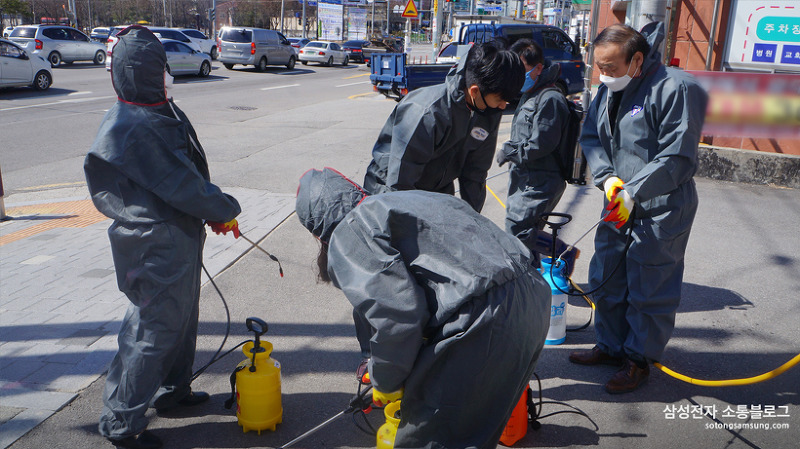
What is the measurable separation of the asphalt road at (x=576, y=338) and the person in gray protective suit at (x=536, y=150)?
78 cm

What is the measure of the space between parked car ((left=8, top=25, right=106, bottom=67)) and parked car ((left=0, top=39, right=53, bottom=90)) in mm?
7179

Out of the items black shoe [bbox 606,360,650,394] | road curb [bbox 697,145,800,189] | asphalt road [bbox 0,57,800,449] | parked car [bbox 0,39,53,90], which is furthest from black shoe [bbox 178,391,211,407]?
parked car [bbox 0,39,53,90]

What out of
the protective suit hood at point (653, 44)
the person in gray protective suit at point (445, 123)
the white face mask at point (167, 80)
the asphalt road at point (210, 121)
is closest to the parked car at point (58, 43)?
the asphalt road at point (210, 121)

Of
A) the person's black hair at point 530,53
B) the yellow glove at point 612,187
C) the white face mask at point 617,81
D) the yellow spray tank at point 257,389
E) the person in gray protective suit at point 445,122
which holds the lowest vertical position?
the yellow spray tank at point 257,389

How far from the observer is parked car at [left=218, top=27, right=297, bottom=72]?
28.1 m

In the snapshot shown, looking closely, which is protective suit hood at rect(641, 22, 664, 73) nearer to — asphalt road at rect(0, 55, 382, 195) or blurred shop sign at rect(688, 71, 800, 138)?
blurred shop sign at rect(688, 71, 800, 138)

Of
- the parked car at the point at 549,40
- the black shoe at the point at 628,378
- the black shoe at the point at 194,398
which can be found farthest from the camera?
the parked car at the point at 549,40

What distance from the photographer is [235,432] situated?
10.6 feet

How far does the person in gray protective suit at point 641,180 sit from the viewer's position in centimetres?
335

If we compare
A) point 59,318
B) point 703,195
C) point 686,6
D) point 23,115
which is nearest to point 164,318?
point 59,318

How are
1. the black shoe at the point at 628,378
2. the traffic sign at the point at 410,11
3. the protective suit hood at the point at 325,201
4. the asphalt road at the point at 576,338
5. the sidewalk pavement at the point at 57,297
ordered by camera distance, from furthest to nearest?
the traffic sign at the point at 410,11 < the black shoe at the point at 628,378 < the sidewalk pavement at the point at 57,297 < the asphalt road at the point at 576,338 < the protective suit hood at the point at 325,201

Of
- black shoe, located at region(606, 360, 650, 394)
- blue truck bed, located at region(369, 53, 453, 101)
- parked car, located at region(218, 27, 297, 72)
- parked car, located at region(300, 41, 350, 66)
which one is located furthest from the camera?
parked car, located at region(300, 41, 350, 66)

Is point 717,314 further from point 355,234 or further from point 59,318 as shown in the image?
point 59,318

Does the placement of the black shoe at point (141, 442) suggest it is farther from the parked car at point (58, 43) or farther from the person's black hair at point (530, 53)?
the parked car at point (58, 43)
